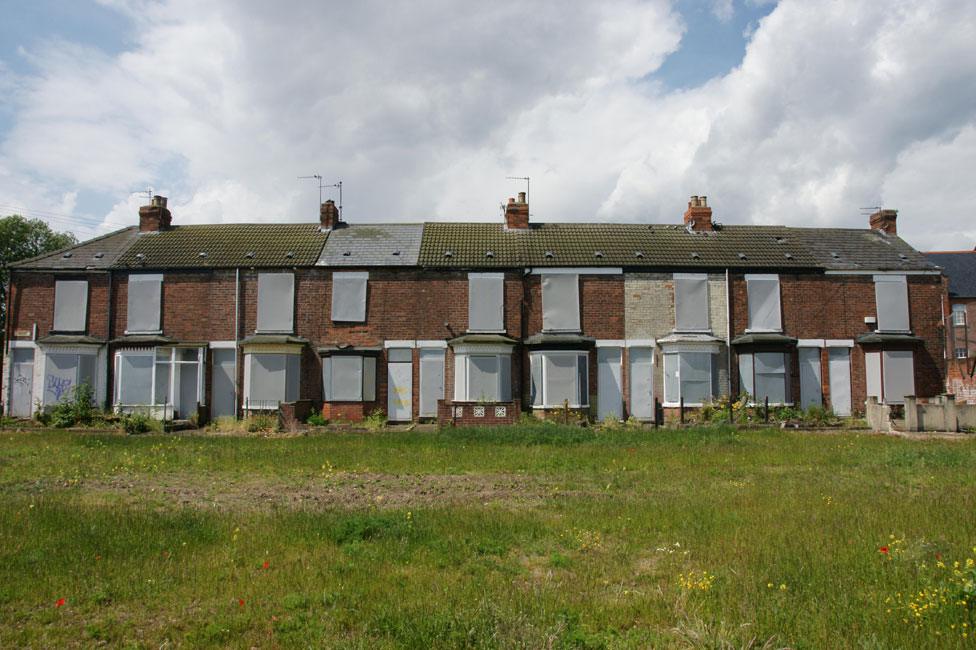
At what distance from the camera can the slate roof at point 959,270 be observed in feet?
153

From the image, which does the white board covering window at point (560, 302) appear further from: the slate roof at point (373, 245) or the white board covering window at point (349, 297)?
the white board covering window at point (349, 297)

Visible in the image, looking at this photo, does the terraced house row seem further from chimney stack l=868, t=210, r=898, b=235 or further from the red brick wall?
chimney stack l=868, t=210, r=898, b=235

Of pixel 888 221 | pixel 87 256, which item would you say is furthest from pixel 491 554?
pixel 888 221

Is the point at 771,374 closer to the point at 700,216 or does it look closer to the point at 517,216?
the point at 700,216

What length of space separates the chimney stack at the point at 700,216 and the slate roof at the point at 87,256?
23563mm

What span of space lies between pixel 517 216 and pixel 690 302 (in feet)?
26.1

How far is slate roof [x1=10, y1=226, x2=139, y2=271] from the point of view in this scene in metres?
26.7

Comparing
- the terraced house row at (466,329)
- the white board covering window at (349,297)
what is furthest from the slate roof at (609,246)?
the white board covering window at (349,297)

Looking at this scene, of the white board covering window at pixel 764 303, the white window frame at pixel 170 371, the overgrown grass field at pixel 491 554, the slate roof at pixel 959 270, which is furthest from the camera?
the slate roof at pixel 959 270

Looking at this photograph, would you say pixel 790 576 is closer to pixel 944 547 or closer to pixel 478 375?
pixel 944 547

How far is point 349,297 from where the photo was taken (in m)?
26.0

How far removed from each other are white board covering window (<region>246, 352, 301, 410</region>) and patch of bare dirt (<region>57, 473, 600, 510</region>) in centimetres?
1231

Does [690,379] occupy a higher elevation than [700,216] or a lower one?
lower

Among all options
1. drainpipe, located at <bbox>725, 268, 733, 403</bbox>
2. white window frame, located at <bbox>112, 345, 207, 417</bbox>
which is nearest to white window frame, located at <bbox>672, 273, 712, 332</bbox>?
drainpipe, located at <bbox>725, 268, 733, 403</bbox>
